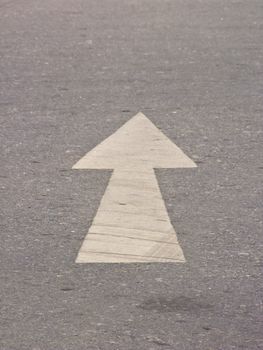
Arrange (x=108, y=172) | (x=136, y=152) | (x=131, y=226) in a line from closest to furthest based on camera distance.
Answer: (x=131, y=226) → (x=108, y=172) → (x=136, y=152)

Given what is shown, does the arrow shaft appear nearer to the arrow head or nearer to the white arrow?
the white arrow

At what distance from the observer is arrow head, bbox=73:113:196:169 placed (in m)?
7.14

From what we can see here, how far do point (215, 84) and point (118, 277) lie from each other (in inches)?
162

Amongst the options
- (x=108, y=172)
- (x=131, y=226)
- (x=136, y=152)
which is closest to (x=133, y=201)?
(x=131, y=226)

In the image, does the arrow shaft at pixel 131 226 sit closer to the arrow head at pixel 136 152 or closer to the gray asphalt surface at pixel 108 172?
the gray asphalt surface at pixel 108 172

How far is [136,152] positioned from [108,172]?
18.3 inches

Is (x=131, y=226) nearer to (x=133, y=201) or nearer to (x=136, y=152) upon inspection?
(x=133, y=201)

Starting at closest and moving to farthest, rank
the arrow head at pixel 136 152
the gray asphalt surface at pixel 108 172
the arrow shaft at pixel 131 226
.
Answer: the gray asphalt surface at pixel 108 172 → the arrow shaft at pixel 131 226 → the arrow head at pixel 136 152

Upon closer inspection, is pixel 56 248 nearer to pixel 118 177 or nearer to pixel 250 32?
pixel 118 177

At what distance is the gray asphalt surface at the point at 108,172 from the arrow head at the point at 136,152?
99 mm

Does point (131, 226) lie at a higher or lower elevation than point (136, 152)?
higher

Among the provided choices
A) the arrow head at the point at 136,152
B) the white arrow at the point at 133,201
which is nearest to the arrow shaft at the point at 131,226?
the white arrow at the point at 133,201

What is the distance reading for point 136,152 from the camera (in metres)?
7.40

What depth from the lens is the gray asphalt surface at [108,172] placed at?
486 centimetres
